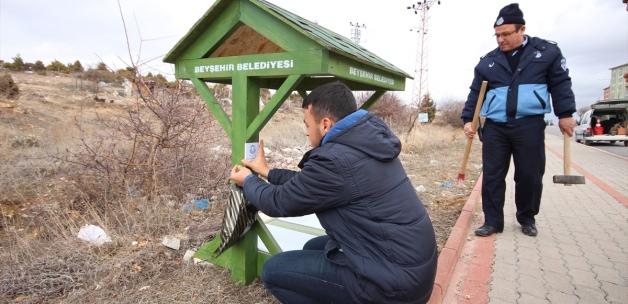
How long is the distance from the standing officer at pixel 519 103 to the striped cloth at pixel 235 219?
7.70ft

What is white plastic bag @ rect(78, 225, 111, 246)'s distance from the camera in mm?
3322

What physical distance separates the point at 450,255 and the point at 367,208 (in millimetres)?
1746

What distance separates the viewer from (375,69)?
2742mm

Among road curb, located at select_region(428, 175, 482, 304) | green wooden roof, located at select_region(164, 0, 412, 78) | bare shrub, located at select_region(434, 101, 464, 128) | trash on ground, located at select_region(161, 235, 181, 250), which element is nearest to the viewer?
green wooden roof, located at select_region(164, 0, 412, 78)

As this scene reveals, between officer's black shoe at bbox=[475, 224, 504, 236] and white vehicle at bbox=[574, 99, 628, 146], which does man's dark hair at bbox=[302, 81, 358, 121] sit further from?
white vehicle at bbox=[574, 99, 628, 146]

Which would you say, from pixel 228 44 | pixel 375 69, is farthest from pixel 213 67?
pixel 375 69

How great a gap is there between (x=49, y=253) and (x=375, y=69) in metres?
3.12

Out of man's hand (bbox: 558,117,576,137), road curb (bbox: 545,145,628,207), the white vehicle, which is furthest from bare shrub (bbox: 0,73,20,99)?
the white vehicle

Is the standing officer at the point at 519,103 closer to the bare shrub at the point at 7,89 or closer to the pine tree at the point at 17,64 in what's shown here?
the bare shrub at the point at 7,89

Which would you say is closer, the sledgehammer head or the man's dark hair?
the man's dark hair

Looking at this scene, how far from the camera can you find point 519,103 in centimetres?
317

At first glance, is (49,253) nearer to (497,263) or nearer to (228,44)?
(228,44)

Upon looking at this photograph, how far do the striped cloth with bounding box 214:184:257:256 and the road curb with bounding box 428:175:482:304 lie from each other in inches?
53.3

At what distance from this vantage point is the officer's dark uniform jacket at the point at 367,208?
5.34 feet
